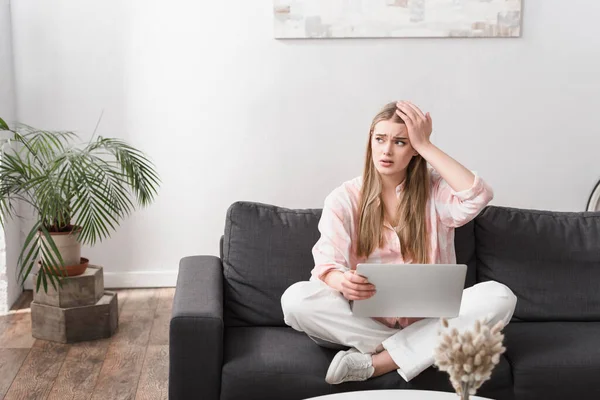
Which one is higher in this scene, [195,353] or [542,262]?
[542,262]

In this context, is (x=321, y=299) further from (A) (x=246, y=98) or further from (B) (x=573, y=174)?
(B) (x=573, y=174)

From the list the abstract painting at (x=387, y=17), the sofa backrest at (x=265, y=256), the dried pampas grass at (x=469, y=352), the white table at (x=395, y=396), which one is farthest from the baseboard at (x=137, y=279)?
the dried pampas grass at (x=469, y=352)

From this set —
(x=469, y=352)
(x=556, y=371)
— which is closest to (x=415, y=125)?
(x=556, y=371)

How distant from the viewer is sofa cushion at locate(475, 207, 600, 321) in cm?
276

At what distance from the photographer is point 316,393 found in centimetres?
233

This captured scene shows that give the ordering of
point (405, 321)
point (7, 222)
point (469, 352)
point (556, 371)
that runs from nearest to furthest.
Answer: point (469, 352) → point (556, 371) → point (405, 321) → point (7, 222)

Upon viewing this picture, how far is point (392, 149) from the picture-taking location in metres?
2.63

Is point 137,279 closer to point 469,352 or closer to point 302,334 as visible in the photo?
point 302,334

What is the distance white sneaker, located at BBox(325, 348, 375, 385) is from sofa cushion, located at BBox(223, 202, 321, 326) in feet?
1.35

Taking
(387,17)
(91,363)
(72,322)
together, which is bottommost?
(91,363)

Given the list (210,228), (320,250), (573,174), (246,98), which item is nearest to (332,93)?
(246,98)

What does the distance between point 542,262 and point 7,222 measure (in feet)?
8.34

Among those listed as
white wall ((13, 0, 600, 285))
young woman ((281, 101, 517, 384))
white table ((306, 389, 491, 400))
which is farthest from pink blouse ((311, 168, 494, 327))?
white wall ((13, 0, 600, 285))

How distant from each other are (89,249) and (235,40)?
1.33 m
